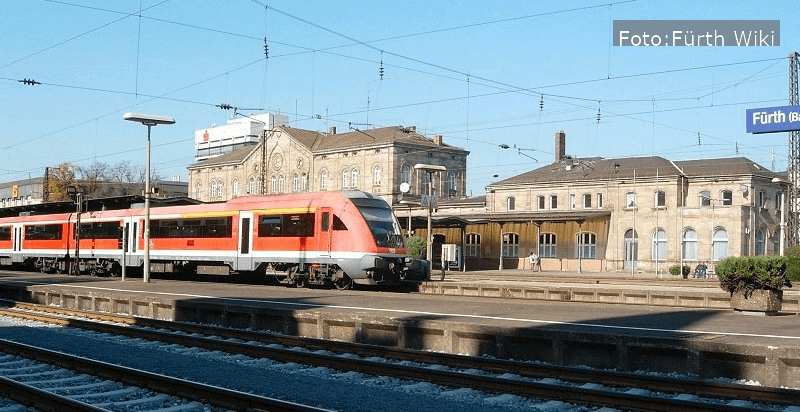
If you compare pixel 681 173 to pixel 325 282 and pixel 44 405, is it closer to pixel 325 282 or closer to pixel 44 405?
pixel 325 282

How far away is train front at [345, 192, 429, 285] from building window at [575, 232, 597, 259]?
37750 mm

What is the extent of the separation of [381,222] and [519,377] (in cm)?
1733

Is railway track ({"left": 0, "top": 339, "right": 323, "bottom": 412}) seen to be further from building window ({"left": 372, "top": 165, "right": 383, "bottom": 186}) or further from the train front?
building window ({"left": 372, "top": 165, "right": 383, "bottom": 186})

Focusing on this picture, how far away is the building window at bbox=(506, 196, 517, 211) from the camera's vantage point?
79.7 meters

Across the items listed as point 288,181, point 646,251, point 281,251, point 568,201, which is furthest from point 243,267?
point 288,181

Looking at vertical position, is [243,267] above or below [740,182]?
below

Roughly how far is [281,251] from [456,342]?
16.6 metres

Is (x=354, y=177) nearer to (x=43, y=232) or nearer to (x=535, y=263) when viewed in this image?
(x=535, y=263)

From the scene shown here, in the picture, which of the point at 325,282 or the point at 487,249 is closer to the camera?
the point at 325,282

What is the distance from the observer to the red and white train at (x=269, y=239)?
2892 centimetres

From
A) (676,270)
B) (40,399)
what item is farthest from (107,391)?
(676,270)

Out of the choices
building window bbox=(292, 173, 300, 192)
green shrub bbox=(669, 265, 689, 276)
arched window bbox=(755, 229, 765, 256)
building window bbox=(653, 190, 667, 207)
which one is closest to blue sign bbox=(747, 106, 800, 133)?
green shrub bbox=(669, 265, 689, 276)

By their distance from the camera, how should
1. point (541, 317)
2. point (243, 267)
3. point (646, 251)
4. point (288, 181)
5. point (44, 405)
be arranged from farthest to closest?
1. point (288, 181)
2. point (646, 251)
3. point (243, 267)
4. point (541, 317)
5. point (44, 405)

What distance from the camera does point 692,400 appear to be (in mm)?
10469
